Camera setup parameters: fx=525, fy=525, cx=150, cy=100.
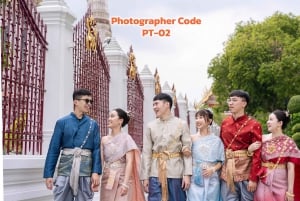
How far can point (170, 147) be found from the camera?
4.33 m

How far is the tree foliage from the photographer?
2062cm

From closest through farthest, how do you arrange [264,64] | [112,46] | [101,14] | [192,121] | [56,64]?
[56,64] < [112,46] < [192,121] < [264,64] < [101,14]

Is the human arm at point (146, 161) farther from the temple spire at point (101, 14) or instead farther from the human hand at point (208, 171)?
the temple spire at point (101, 14)

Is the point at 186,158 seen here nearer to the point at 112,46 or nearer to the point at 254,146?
the point at 254,146

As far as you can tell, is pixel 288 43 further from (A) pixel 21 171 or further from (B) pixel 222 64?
(A) pixel 21 171

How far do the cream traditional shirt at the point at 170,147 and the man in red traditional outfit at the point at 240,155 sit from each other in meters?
0.33

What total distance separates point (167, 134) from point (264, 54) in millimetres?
17999

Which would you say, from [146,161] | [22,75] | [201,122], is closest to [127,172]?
[146,161]

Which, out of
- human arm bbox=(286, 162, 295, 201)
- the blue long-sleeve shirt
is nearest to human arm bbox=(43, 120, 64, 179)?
the blue long-sleeve shirt

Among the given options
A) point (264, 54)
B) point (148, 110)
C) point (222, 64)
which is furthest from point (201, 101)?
point (148, 110)

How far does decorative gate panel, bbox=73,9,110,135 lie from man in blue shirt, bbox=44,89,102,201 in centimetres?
186

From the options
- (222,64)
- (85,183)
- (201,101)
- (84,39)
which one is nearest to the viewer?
(85,183)

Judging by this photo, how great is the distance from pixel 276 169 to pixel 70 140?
169cm

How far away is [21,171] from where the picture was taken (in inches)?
156
